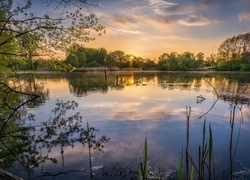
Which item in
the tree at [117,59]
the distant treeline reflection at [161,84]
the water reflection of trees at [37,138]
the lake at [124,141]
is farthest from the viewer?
the tree at [117,59]

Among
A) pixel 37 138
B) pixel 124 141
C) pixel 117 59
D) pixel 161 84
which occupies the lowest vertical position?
pixel 124 141

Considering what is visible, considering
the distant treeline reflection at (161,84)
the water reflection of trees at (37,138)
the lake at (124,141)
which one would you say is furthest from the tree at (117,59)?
the water reflection of trees at (37,138)

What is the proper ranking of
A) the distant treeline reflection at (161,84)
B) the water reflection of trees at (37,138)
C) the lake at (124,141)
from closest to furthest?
the lake at (124,141), the water reflection of trees at (37,138), the distant treeline reflection at (161,84)

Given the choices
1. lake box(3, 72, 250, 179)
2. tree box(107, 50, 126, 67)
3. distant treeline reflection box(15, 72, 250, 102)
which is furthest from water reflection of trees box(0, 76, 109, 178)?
tree box(107, 50, 126, 67)

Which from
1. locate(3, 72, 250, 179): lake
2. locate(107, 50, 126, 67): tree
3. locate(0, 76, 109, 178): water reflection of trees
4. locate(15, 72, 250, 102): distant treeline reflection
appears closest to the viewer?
locate(3, 72, 250, 179): lake

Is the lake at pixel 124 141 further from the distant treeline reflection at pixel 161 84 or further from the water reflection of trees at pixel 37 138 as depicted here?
the distant treeline reflection at pixel 161 84

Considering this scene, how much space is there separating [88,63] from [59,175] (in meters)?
140

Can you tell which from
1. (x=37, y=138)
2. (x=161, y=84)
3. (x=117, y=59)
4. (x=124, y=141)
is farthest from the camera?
(x=117, y=59)

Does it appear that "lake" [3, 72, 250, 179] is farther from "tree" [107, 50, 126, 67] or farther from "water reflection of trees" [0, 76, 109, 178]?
"tree" [107, 50, 126, 67]

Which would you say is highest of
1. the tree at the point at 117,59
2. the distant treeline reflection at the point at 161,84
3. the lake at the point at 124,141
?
the tree at the point at 117,59

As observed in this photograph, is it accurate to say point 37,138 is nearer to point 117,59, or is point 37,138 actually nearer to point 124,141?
point 124,141

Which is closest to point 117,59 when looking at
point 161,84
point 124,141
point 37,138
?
point 161,84

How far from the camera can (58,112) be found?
19.9 m

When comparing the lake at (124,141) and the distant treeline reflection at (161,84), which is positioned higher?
the distant treeline reflection at (161,84)
